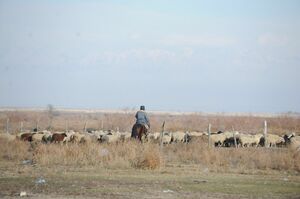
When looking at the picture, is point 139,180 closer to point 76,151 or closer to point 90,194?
point 90,194

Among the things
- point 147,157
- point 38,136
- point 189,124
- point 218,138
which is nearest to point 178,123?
point 189,124

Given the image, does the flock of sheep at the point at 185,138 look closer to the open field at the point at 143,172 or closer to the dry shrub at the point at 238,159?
the open field at the point at 143,172

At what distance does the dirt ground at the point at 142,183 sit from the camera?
46.1ft

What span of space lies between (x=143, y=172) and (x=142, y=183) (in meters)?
3.16

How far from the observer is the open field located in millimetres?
14445

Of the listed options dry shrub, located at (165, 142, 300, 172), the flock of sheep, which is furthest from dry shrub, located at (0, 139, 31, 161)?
dry shrub, located at (165, 142, 300, 172)

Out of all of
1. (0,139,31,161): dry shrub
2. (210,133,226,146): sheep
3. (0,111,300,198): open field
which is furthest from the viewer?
(210,133,226,146): sheep

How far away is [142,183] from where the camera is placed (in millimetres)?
16125

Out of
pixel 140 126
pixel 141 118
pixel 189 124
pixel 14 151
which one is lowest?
pixel 14 151

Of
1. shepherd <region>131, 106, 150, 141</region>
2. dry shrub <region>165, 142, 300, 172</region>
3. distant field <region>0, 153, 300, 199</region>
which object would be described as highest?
shepherd <region>131, 106, 150, 141</region>

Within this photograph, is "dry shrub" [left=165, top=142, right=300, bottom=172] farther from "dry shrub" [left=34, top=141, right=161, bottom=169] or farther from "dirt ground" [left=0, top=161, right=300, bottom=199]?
"dry shrub" [left=34, top=141, right=161, bottom=169]

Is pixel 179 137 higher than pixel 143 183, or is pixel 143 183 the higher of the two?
pixel 179 137

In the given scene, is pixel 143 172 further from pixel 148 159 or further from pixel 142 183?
pixel 142 183

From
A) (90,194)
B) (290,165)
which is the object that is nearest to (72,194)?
(90,194)
